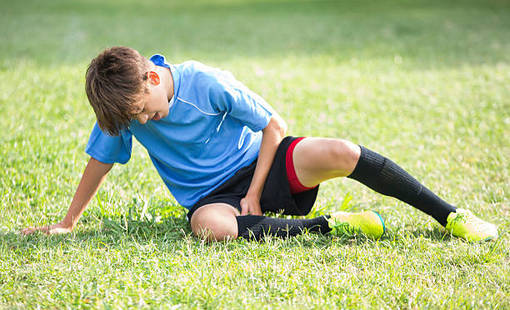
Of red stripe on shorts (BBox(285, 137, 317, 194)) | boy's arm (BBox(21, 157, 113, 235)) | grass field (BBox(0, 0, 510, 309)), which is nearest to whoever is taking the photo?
grass field (BBox(0, 0, 510, 309))

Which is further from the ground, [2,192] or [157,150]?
[157,150]

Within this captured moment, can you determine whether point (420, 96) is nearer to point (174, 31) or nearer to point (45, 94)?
point (45, 94)

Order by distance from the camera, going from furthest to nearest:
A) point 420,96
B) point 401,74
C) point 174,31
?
point 174,31 < point 401,74 < point 420,96

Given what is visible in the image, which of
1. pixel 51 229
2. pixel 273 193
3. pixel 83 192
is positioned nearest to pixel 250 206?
pixel 273 193

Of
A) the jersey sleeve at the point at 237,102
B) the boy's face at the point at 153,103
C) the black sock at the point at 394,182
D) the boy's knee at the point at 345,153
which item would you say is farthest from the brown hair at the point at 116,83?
the black sock at the point at 394,182

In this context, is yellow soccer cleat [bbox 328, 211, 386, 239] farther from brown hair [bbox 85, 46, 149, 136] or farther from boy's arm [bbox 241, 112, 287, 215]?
brown hair [bbox 85, 46, 149, 136]

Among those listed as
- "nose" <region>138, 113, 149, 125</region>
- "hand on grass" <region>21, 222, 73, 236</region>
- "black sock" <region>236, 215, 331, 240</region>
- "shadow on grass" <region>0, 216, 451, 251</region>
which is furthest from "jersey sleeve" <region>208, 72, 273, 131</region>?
"hand on grass" <region>21, 222, 73, 236</region>

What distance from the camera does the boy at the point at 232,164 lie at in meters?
2.56

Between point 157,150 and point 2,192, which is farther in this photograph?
point 2,192

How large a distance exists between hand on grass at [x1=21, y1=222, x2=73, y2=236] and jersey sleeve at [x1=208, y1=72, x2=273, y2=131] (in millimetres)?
993

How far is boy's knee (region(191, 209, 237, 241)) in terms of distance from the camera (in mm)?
2543

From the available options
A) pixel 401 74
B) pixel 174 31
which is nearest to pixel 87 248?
pixel 401 74

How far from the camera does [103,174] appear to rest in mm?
2781

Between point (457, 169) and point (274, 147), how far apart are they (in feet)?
5.85
